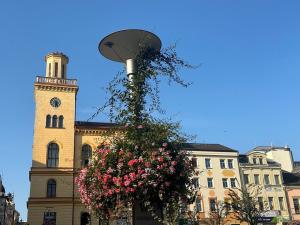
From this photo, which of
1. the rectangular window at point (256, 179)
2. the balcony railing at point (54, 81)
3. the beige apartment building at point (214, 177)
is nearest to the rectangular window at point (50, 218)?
the balcony railing at point (54, 81)

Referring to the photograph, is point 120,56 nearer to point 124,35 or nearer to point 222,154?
point 124,35

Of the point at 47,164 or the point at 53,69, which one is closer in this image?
the point at 47,164

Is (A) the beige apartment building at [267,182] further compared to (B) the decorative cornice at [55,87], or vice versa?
(A) the beige apartment building at [267,182]

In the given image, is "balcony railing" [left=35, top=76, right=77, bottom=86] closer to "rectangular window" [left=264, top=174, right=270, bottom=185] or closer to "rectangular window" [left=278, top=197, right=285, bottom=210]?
"rectangular window" [left=264, top=174, right=270, bottom=185]

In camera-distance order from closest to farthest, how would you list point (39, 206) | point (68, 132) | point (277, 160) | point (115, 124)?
point (115, 124)
point (39, 206)
point (68, 132)
point (277, 160)

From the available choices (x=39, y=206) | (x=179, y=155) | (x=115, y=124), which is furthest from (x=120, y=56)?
(x=39, y=206)

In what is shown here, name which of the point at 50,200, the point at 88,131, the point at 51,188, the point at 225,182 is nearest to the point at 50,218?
the point at 50,200

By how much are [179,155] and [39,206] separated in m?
35.8

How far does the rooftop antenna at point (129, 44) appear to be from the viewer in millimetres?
16312

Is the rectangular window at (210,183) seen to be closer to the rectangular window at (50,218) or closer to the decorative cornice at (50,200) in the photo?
the decorative cornice at (50,200)

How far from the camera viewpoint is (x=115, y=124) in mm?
15898

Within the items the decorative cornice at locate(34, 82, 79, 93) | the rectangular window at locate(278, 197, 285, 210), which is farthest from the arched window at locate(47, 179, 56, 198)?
the rectangular window at locate(278, 197, 285, 210)

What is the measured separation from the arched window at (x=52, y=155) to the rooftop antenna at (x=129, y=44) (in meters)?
34.1

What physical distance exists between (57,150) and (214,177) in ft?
69.2
